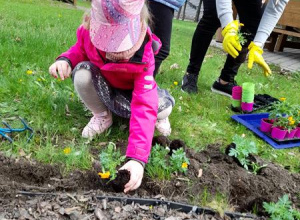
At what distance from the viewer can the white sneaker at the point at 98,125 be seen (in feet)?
6.95

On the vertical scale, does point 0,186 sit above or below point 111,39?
below

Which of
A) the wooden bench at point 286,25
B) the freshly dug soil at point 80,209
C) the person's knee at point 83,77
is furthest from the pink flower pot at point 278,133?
the wooden bench at point 286,25

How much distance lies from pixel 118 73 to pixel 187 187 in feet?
2.66

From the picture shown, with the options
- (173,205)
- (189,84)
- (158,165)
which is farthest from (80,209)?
(189,84)

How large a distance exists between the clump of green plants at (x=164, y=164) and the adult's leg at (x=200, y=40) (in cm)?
165

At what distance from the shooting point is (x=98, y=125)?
7.13 ft

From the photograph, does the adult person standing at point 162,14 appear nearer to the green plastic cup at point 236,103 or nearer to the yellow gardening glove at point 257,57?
the yellow gardening glove at point 257,57

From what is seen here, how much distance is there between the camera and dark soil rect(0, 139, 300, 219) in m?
1.57

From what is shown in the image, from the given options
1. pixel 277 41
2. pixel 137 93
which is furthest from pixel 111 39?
pixel 277 41

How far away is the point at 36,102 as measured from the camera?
237 cm

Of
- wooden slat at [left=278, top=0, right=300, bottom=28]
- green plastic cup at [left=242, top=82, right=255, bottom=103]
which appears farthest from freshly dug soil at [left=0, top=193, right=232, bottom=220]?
wooden slat at [left=278, top=0, right=300, bottom=28]

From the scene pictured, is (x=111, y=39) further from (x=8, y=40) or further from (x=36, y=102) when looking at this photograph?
(x=8, y=40)

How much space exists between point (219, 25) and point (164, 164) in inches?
79.7

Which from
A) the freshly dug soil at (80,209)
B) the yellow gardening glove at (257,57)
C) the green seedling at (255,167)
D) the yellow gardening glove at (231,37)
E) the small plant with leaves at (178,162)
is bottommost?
the green seedling at (255,167)
